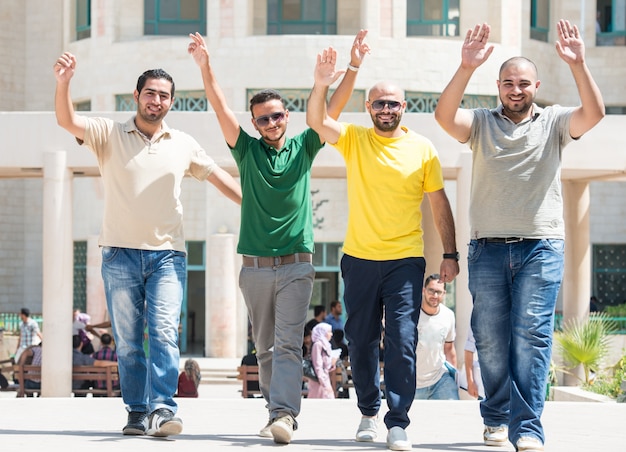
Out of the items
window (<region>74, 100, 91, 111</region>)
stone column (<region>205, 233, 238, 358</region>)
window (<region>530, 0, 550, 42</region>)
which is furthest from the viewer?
window (<region>530, 0, 550, 42</region>)

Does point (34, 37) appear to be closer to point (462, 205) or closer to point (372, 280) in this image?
point (462, 205)

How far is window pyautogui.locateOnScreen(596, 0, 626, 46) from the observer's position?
36.4 metres

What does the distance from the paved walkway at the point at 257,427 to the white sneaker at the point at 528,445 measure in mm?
231

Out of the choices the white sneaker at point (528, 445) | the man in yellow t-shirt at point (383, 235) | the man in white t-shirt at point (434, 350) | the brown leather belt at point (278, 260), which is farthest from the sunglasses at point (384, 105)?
the man in white t-shirt at point (434, 350)

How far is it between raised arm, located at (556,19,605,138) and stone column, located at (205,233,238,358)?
24.1 m

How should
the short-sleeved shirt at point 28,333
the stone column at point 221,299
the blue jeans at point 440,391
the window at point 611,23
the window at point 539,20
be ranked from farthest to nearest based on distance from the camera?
the window at point 611,23
the window at point 539,20
the stone column at point 221,299
the short-sleeved shirt at point 28,333
the blue jeans at point 440,391

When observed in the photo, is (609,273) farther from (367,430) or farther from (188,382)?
(367,430)

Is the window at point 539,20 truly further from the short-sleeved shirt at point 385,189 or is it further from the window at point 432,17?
the short-sleeved shirt at point 385,189

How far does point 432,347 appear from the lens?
10.9m

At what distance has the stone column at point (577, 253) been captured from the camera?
74.8ft

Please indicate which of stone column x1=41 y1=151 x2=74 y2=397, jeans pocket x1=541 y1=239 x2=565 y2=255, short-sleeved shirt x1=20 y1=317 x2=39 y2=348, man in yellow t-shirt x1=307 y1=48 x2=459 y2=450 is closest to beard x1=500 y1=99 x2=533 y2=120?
man in yellow t-shirt x1=307 y1=48 x2=459 y2=450

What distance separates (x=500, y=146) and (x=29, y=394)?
485 inches

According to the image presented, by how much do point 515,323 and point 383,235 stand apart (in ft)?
2.98

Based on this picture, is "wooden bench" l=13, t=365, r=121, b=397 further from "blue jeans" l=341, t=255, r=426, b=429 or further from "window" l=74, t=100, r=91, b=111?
"window" l=74, t=100, r=91, b=111
